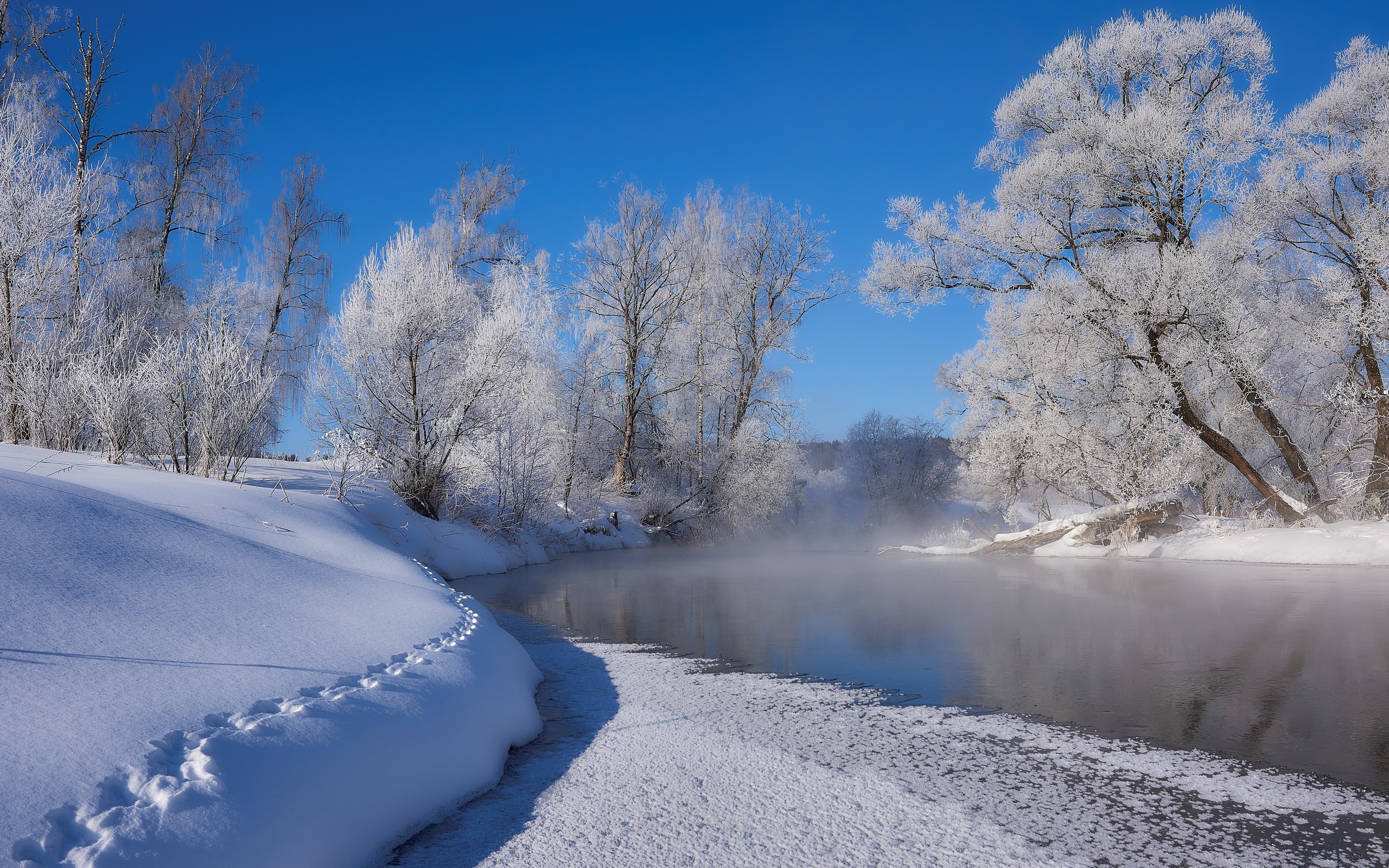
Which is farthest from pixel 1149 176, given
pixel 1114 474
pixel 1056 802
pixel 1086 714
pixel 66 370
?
pixel 66 370

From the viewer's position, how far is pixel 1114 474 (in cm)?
1325

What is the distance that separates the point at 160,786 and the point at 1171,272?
13.7m

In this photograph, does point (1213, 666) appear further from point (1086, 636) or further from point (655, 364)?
point (655, 364)

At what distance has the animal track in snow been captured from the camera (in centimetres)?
172

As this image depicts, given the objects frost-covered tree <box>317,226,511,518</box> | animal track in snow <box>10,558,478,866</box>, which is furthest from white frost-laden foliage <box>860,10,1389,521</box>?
animal track in snow <box>10,558,478,866</box>

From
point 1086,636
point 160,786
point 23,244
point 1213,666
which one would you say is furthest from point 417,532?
point 1213,666

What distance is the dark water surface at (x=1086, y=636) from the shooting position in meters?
3.77

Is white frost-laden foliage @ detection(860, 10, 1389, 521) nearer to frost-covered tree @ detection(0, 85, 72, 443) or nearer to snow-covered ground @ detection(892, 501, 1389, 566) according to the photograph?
snow-covered ground @ detection(892, 501, 1389, 566)

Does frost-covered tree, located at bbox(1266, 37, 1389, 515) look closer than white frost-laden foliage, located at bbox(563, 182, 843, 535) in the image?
Yes

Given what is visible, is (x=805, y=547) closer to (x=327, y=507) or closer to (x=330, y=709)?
(x=327, y=507)

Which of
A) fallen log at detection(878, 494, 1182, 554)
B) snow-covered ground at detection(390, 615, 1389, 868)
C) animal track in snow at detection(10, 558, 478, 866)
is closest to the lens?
animal track in snow at detection(10, 558, 478, 866)

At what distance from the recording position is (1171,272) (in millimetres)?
11750

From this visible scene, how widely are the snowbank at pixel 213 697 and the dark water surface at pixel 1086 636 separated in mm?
2477

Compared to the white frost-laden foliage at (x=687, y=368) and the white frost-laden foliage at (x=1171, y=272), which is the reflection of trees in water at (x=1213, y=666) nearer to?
the white frost-laden foliage at (x=1171, y=272)
